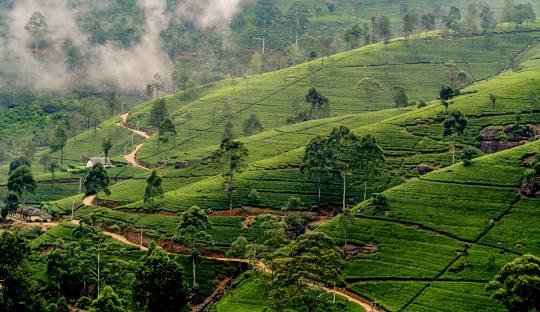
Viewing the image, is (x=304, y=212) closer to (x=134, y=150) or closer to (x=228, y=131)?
(x=228, y=131)

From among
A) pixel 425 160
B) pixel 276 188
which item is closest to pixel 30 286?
pixel 276 188

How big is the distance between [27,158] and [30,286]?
352ft

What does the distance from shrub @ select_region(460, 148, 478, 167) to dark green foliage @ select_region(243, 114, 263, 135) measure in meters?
63.7

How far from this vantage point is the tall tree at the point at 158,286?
67.9 meters

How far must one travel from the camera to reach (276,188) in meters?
107

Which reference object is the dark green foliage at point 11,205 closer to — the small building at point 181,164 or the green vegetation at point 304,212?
the green vegetation at point 304,212

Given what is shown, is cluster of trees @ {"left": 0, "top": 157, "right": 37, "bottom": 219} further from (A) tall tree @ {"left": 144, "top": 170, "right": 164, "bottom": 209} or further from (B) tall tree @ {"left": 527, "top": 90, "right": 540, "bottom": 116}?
(B) tall tree @ {"left": 527, "top": 90, "right": 540, "bottom": 116}

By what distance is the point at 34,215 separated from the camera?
113562 mm

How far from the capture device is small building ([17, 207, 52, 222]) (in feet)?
371

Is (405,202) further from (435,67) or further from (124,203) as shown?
(435,67)

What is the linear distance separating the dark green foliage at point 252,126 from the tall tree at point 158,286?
91.5 m

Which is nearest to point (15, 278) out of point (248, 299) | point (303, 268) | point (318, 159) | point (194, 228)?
point (194, 228)

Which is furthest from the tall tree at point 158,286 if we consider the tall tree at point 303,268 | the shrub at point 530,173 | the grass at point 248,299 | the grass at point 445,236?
the shrub at point 530,173

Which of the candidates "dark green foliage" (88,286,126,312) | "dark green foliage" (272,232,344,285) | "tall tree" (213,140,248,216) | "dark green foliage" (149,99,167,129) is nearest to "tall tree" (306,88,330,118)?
"dark green foliage" (149,99,167,129)
